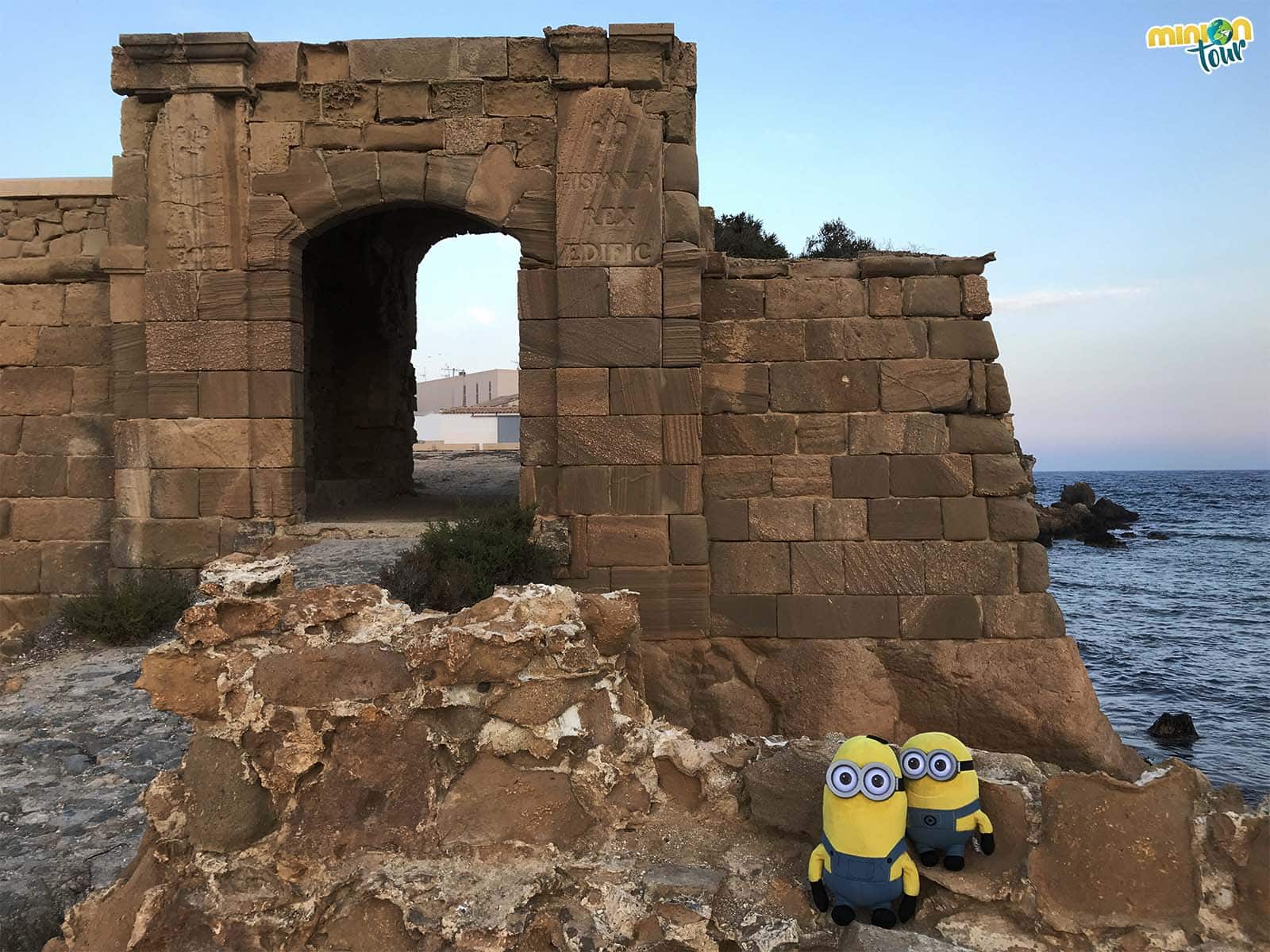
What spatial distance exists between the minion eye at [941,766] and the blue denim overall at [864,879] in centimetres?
28

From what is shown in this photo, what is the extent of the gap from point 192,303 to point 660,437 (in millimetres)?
3939

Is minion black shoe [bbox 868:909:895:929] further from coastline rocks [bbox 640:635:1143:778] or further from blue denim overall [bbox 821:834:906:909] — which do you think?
coastline rocks [bbox 640:635:1143:778]

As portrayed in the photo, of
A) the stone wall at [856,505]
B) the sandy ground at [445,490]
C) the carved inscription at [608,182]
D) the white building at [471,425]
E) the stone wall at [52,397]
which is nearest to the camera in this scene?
the carved inscription at [608,182]

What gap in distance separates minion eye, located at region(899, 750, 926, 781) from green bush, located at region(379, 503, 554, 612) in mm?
3310

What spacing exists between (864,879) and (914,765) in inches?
18.0

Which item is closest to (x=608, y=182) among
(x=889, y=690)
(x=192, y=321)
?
(x=192, y=321)

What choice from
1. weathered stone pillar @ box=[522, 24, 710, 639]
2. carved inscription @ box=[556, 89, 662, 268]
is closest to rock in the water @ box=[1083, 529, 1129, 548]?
weathered stone pillar @ box=[522, 24, 710, 639]

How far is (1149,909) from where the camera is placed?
9.74 ft

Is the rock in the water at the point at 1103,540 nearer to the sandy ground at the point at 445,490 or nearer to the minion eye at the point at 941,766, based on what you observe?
the sandy ground at the point at 445,490

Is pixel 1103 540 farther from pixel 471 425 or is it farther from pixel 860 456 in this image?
pixel 860 456

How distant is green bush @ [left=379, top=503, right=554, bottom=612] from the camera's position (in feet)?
19.5

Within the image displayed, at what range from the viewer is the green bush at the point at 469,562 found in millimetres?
5953

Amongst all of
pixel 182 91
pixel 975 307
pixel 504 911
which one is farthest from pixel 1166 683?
pixel 182 91

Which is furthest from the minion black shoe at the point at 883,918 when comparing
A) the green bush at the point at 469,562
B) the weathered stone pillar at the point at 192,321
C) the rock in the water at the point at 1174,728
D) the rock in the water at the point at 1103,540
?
the rock in the water at the point at 1103,540
